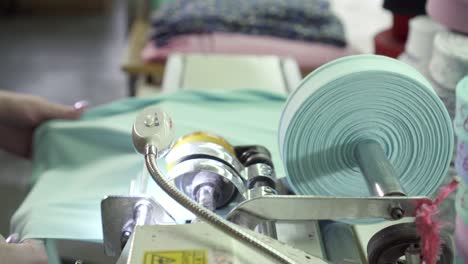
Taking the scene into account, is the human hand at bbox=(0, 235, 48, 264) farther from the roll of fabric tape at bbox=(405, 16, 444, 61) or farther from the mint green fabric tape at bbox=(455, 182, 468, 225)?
the roll of fabric tape at bbox=(405, 16, 444, 61)

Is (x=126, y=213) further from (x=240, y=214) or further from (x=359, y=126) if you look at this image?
(x=359, y=126)

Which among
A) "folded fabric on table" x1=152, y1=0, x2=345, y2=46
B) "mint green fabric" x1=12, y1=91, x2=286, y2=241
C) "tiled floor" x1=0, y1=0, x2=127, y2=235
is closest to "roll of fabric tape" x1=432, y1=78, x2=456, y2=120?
"mint green fabric" x1=12, y1=91, x2=286, y2=241

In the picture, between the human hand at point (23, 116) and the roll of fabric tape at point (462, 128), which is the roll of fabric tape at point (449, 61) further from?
the human hand at point (23, 116)

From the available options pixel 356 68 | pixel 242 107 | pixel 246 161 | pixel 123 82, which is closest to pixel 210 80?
pixel 242 107

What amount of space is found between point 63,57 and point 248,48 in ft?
5.23

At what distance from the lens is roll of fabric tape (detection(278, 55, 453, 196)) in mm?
666

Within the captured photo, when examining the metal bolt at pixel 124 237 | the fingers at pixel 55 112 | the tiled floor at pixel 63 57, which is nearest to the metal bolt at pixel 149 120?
the metal bolt at pixel 124 237

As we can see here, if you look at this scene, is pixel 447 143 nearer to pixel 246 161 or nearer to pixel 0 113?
pixel 246 161

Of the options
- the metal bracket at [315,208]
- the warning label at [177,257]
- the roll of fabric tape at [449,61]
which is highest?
the roll of fabric tape at [449,61]

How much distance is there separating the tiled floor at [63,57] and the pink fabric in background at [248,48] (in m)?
0.73

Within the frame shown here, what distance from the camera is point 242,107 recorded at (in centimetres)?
119

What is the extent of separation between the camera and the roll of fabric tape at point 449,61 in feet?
2.78

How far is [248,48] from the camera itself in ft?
6.05

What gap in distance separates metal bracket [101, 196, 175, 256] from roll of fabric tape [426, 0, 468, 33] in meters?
0.55
